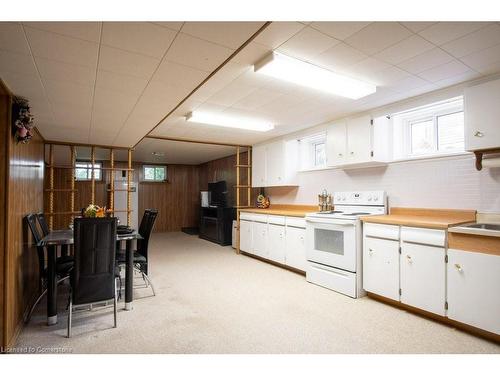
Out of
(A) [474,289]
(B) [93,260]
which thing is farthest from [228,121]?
(A) [474,289]

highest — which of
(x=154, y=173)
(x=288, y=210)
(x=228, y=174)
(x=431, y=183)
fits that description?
(x=154, y=173)

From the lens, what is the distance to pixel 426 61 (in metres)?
2.22

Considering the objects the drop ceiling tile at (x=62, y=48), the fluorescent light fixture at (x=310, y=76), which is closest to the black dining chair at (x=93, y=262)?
the drop ceiling tile at (x=62, y=48)

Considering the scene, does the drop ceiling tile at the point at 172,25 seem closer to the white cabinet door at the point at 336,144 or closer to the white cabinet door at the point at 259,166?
the white cabinet door at the point at 336,144

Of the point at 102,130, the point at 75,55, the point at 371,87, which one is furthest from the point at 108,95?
the point at 371,87

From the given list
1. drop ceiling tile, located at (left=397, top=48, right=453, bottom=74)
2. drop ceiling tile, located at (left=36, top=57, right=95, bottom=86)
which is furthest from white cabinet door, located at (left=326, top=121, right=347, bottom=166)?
drop ceiling tile, located at (left=36, top=57, right=95, bottom=86)

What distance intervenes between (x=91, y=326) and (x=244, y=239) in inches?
126

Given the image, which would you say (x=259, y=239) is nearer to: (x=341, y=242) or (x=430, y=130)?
(x=341, y=242)

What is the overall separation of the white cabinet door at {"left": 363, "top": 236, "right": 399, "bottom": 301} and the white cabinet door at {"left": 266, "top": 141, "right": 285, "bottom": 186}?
215cm

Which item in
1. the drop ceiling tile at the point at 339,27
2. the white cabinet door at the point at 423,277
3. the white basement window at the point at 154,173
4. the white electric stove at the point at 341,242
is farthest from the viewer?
the white basement window at the point at 154,173

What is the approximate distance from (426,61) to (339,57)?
2.38ft

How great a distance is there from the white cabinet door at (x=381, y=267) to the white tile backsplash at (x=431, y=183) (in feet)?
2.38

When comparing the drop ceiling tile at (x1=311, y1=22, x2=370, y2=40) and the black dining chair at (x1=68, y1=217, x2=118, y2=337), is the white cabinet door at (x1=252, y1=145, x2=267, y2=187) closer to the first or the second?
the black dining chair at (x1=68, y1=217, x2=118, y2=337)

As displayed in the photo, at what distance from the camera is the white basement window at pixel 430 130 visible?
2.99m
